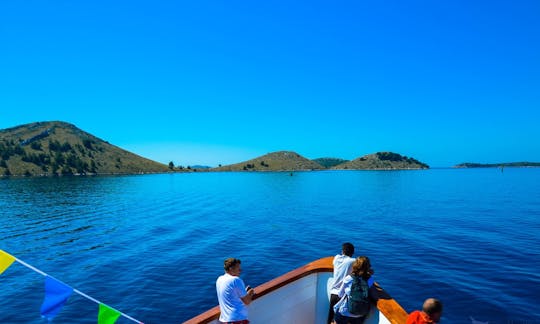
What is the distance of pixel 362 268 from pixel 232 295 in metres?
3.25

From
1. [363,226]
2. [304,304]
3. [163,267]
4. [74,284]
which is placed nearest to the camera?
[304,304]

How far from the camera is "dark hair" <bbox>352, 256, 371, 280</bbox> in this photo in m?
7.53

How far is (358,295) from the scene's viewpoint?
762cm

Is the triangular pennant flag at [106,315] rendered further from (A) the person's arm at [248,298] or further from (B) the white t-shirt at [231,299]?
(A) the person's arm at [248,298]

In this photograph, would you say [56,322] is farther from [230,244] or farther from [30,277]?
[230,244]

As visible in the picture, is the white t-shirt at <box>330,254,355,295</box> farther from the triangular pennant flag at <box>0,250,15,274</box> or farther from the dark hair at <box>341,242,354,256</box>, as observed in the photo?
the triangular pennant flag at <box>0,250,15,274</box>

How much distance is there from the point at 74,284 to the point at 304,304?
52.4ft

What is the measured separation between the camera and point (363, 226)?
36188 millimetres

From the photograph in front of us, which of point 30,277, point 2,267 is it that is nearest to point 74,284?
point 30,277

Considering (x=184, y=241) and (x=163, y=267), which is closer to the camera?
(x=163, y=267)

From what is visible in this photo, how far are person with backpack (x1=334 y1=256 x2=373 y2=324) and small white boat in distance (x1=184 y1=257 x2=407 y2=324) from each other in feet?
1.16

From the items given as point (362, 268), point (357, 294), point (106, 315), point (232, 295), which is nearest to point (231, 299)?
point (232, 295)

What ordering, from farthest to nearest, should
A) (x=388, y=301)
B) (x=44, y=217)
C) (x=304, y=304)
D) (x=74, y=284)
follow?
(x=44, y=217) → (x=74, y=284) → (x=304, y=304) → (x=388, y=301)

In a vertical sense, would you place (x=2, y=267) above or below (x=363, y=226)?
above
